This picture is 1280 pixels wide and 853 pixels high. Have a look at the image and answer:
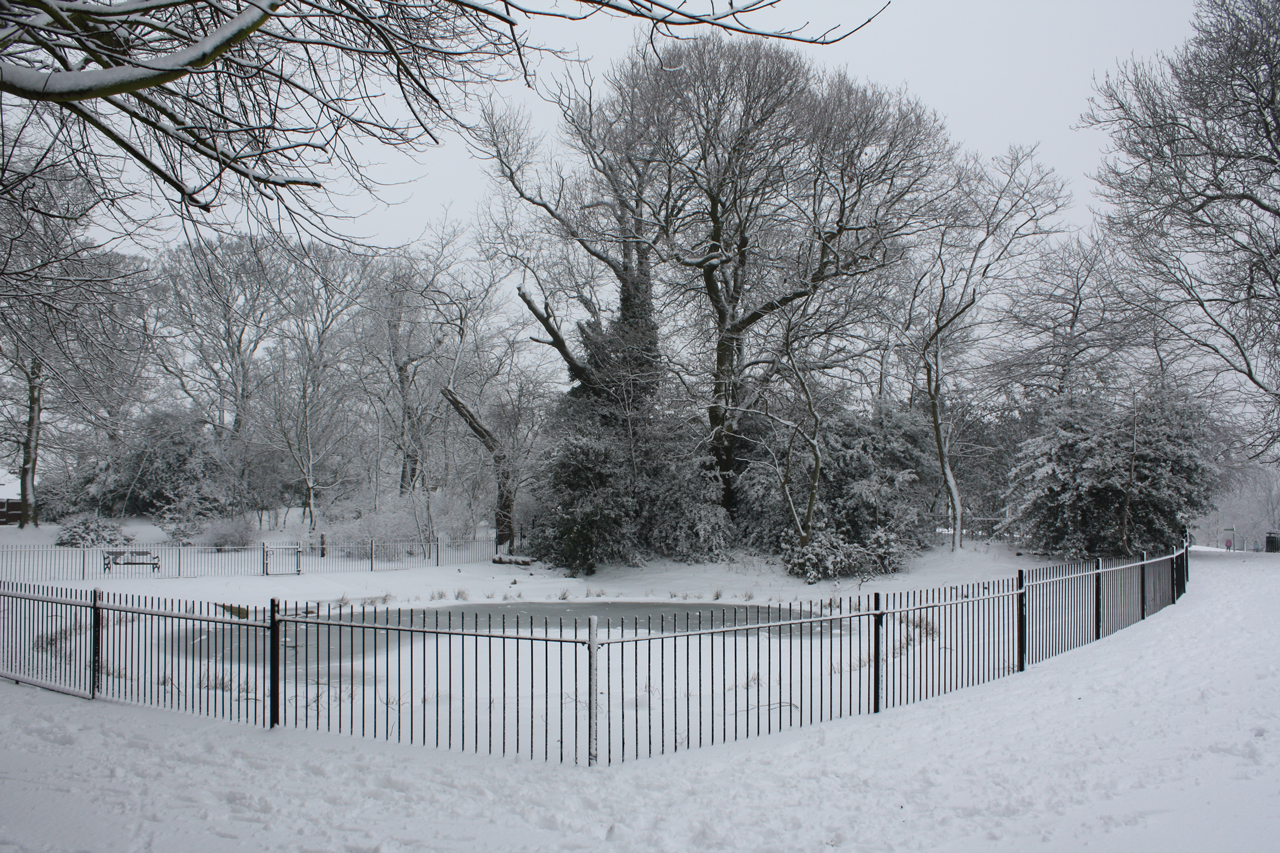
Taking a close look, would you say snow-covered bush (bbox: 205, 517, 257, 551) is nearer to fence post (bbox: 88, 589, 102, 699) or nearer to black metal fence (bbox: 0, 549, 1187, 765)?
black metal fence (bbox: 0, 549, 1187, 765)

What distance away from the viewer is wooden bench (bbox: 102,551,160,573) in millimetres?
20547

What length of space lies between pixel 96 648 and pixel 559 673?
4902mm

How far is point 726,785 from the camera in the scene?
17.6ft

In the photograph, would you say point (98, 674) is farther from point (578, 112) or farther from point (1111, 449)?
point (1111, 449)

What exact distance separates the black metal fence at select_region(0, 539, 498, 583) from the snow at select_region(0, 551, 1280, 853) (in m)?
15.5

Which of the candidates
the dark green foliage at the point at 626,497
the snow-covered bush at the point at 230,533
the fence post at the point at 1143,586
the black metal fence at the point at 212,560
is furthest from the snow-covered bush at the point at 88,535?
the fence post at the point at 1143,586

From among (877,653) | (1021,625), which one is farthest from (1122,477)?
(877,653)

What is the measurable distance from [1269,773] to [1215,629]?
687cm

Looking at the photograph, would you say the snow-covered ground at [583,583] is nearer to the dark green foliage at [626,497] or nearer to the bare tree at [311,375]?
the dark green foliage at [626,497]

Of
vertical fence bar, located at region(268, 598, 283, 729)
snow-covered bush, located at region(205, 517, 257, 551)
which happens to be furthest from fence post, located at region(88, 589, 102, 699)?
snow-covered bush, located at region(205, 517, 257, 551)

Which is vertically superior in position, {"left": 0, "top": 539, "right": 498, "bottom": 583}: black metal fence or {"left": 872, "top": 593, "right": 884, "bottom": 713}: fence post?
{"left": 872, "top": 593, "right": 884, "bottom": 713}: fence post

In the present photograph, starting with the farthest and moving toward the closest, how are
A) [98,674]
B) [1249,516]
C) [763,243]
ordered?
1. [1249,516]
2. [763,243]
3. [98,674]

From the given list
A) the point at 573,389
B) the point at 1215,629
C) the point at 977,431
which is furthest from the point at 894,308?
the point at 1215,629

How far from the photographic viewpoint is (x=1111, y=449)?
818 inches
